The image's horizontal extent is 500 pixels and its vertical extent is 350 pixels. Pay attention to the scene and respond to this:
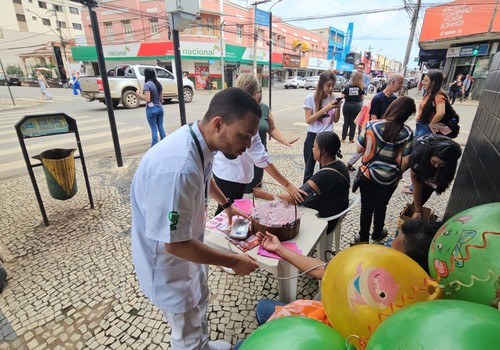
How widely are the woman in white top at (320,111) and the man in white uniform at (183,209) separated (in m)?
2.68

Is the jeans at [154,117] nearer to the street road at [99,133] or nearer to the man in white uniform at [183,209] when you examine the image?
the street road at [99,133]

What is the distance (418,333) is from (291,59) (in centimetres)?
3715

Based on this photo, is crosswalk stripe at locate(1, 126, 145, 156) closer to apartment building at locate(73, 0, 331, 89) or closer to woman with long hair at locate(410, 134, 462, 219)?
woman with long hair at locate(410, 134, 462, 219)

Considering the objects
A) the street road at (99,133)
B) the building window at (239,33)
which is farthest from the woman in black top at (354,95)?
the building window at (239,33)

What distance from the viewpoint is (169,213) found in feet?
3.50

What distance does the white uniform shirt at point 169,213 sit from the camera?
42.1 inches

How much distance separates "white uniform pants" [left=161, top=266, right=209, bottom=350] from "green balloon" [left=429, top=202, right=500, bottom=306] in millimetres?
1178

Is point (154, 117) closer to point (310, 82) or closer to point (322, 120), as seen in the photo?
point (322, 120)

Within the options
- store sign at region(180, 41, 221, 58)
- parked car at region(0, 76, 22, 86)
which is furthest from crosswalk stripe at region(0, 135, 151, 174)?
parked car at region(0, 76, 22, 86)

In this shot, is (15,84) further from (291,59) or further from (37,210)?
(37,210)

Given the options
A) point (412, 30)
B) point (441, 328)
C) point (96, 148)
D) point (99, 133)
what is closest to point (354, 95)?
point (441, 328)

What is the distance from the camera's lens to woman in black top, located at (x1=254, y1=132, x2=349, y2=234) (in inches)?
83.2

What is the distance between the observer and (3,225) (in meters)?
3.32

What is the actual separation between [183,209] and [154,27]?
28.2 m
